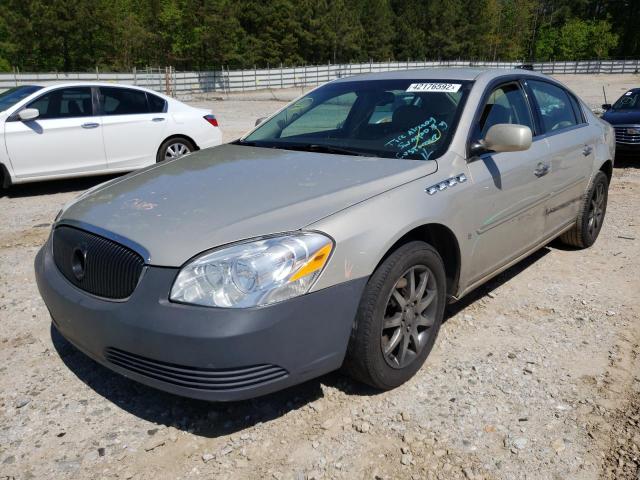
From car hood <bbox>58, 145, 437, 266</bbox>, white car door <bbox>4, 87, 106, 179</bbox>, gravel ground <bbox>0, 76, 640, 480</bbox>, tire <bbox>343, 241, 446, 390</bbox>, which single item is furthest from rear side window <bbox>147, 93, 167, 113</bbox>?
tire <bbox>343, 241, 446, 390</bbox>

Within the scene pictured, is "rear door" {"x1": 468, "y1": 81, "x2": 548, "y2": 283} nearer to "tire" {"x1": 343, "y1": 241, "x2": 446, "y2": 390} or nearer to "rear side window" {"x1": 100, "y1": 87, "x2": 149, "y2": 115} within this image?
"tire" {"x1": 343, "y1": 241, "x2": 446, "y2": 390}

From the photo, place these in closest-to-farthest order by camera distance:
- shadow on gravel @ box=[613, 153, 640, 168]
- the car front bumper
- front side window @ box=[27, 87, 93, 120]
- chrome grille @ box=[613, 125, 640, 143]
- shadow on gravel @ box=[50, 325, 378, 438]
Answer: the car front bumper, shadow on gravel @ box=[50, 325, 378, 438], front side window @ box=[27, 87, 93, 120], chrome grille @ box=[613, 125, 640, 143], shadow on gravel @ box=[613, 153, 640, 168]

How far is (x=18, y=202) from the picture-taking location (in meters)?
6.96

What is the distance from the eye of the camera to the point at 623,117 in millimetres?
10180

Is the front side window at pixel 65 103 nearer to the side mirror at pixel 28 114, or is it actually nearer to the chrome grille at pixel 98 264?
the side mirror at pixel 28 114

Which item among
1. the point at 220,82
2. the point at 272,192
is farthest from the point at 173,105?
the point at 220,82

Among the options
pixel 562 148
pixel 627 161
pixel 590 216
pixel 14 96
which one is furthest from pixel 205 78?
pixel 562 148

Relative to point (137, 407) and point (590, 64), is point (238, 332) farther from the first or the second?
point (590, 64)

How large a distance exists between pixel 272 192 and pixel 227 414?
3.62 feet

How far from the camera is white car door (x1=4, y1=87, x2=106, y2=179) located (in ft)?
22.7

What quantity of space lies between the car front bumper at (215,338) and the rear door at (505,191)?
1.15 meters

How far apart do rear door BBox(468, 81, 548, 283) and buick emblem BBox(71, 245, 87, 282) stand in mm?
2037

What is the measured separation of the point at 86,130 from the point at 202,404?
567 cm

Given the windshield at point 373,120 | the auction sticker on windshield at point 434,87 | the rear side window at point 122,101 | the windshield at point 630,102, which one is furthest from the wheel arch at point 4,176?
the windshield at point 630,102
